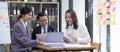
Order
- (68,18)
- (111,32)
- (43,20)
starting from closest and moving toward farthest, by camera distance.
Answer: (68,18)
(43,20)
(111,32)

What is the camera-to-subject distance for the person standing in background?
13.4 ft

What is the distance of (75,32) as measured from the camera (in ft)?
13.7

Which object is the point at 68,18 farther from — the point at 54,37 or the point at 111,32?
the point at 111,32

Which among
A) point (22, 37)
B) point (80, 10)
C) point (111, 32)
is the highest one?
point (80, 10)

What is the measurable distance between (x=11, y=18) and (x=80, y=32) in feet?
11.8

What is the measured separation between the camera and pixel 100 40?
20.8 feet

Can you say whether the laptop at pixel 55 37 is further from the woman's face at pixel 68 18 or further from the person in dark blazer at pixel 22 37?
the woman's face at pixel 68 18

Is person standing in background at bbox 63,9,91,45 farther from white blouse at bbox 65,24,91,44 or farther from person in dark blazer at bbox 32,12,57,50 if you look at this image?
person in dark blazer at bbox 32,12,57,50

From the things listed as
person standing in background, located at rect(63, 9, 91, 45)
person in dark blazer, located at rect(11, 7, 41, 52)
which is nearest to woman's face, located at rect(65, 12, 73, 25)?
person standing in background, located at rect(63, 9, 91, 45)

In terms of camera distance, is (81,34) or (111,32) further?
(111,32)

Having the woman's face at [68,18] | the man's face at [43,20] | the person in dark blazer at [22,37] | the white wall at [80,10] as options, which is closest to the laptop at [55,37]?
the person in dark blazer at [22,37]

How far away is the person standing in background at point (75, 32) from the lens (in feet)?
13.4

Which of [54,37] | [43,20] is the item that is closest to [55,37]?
[54,37]

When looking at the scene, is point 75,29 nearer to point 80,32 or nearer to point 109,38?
point 80,32
